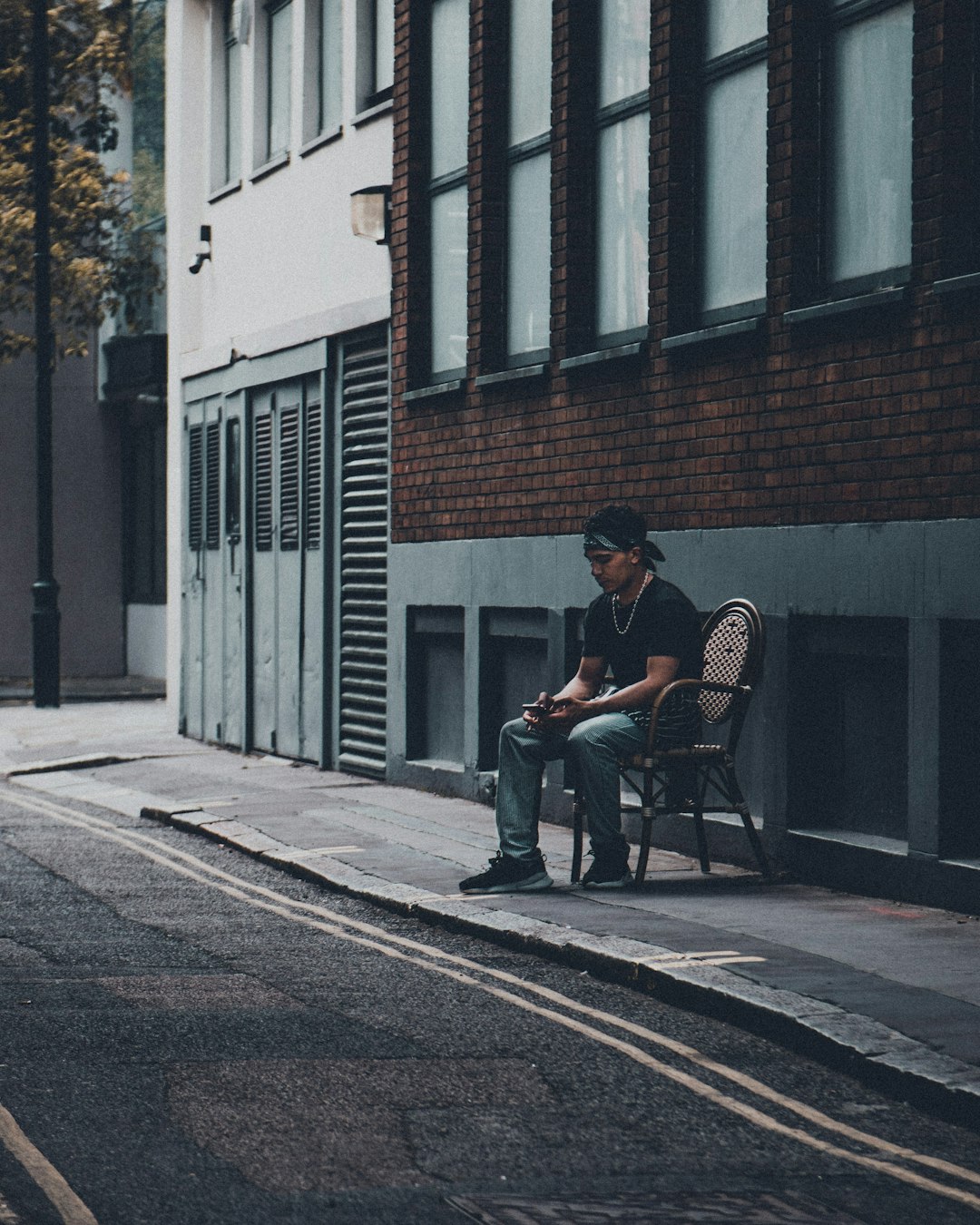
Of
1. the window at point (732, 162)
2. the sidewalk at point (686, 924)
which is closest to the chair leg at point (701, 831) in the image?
the sidewalk at point (686, 924)

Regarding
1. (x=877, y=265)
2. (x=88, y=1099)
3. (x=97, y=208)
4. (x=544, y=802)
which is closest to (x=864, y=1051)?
(x=88, y=1099)


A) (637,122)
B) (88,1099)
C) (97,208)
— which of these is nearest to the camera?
(88,1099)

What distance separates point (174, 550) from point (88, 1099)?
1478 centimetres

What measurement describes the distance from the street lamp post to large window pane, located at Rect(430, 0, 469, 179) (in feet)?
31.8

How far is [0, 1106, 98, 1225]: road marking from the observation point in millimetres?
4684

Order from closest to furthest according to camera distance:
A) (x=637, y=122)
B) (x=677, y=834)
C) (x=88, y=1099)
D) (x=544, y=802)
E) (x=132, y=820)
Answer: (x=88, y=1099)
(x=677, y=834)
(x=637, y=122)
(x=544, y=802)
(x=132, y=820)

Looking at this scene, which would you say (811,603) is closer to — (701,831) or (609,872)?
(701,831)

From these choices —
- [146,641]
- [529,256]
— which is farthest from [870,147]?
[146,641]

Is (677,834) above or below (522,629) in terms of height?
below

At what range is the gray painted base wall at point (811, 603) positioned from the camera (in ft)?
29.1

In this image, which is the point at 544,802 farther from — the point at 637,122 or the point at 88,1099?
the point at 88,1099

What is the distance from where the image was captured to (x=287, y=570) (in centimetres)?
1698

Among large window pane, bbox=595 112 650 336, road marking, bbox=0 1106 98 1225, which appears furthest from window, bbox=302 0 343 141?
road marking, bbox=0 1106 98 1225

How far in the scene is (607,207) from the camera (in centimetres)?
1224
